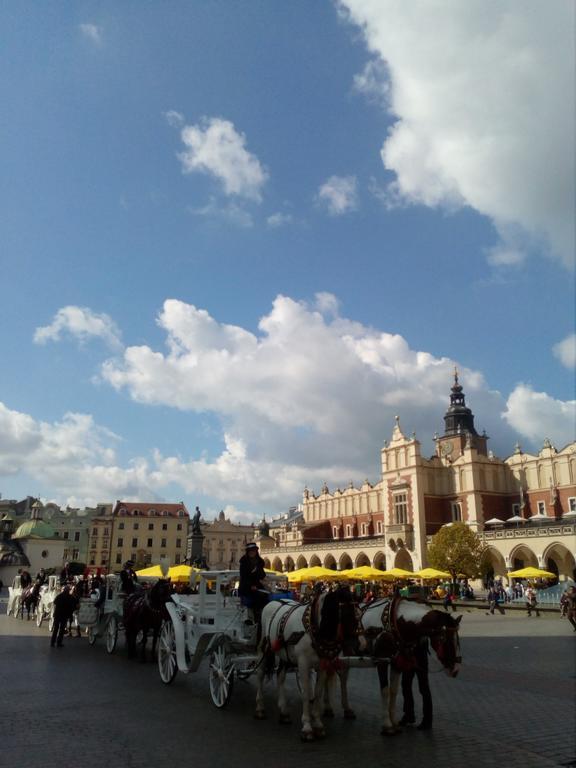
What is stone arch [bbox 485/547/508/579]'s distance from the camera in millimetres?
50000

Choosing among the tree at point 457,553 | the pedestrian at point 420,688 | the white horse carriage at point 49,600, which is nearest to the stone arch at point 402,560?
the tree at point 457,553

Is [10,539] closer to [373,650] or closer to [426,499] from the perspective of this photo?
[426,499]

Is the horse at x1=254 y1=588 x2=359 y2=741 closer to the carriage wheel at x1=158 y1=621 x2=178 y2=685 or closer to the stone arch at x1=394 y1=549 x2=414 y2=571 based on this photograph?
the carriage wheel at x1=158 y1=621 x2=178 y2=685

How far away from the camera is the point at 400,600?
28.4 feet

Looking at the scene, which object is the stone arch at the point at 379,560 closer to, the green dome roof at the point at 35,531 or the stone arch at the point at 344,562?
the stone arch at the point at 344,562

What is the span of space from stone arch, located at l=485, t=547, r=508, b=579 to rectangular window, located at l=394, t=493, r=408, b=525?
35.7 feet

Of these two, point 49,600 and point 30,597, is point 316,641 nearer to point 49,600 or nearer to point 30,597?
point 49,600

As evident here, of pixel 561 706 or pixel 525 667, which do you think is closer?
pixel 561 706

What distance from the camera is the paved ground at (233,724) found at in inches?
272

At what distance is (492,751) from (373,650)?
1.85 meters

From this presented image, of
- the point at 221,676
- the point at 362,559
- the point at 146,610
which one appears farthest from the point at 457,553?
the point at 221,676

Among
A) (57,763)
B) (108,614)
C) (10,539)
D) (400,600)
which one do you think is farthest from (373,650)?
(10,539)

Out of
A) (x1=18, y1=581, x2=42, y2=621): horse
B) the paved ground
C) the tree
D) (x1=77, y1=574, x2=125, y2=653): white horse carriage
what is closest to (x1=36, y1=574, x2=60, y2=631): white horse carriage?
(x1=18, y1=581, x2=42, y2=621): horse

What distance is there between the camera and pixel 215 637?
991 centimetres
